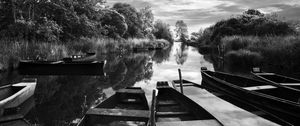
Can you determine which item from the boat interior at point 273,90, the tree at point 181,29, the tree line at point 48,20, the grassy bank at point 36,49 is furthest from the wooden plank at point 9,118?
the tree at point 181,29

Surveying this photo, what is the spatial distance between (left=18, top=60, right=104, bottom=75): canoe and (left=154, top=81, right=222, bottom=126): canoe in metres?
6.65

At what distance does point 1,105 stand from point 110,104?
230 cm

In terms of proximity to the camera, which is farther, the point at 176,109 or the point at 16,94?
the point at 176,109

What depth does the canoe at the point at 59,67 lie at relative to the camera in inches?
447

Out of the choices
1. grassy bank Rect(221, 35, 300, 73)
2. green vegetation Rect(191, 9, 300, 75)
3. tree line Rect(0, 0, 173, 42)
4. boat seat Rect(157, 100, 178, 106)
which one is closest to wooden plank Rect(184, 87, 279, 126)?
boat seat Rect(157, 100, 178, 106)

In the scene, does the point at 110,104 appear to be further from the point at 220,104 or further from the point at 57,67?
the point at 57,67

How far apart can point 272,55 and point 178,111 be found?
1126 cm

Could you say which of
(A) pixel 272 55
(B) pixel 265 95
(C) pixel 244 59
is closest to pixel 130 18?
(C) pixel 244 59

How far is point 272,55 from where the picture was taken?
13.6 meters

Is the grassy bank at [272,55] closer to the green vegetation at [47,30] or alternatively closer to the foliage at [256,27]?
the foliage at [256,27]

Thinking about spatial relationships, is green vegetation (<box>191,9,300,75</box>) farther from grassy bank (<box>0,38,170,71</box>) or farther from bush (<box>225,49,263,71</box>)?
grassy bank (<box>0,38,170,71</box>)

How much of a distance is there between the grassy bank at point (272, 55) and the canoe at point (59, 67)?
10.7 meters

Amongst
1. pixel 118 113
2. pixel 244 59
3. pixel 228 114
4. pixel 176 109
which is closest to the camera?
pixel 118 113

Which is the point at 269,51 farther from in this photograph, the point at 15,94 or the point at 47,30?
the point at 47,30
